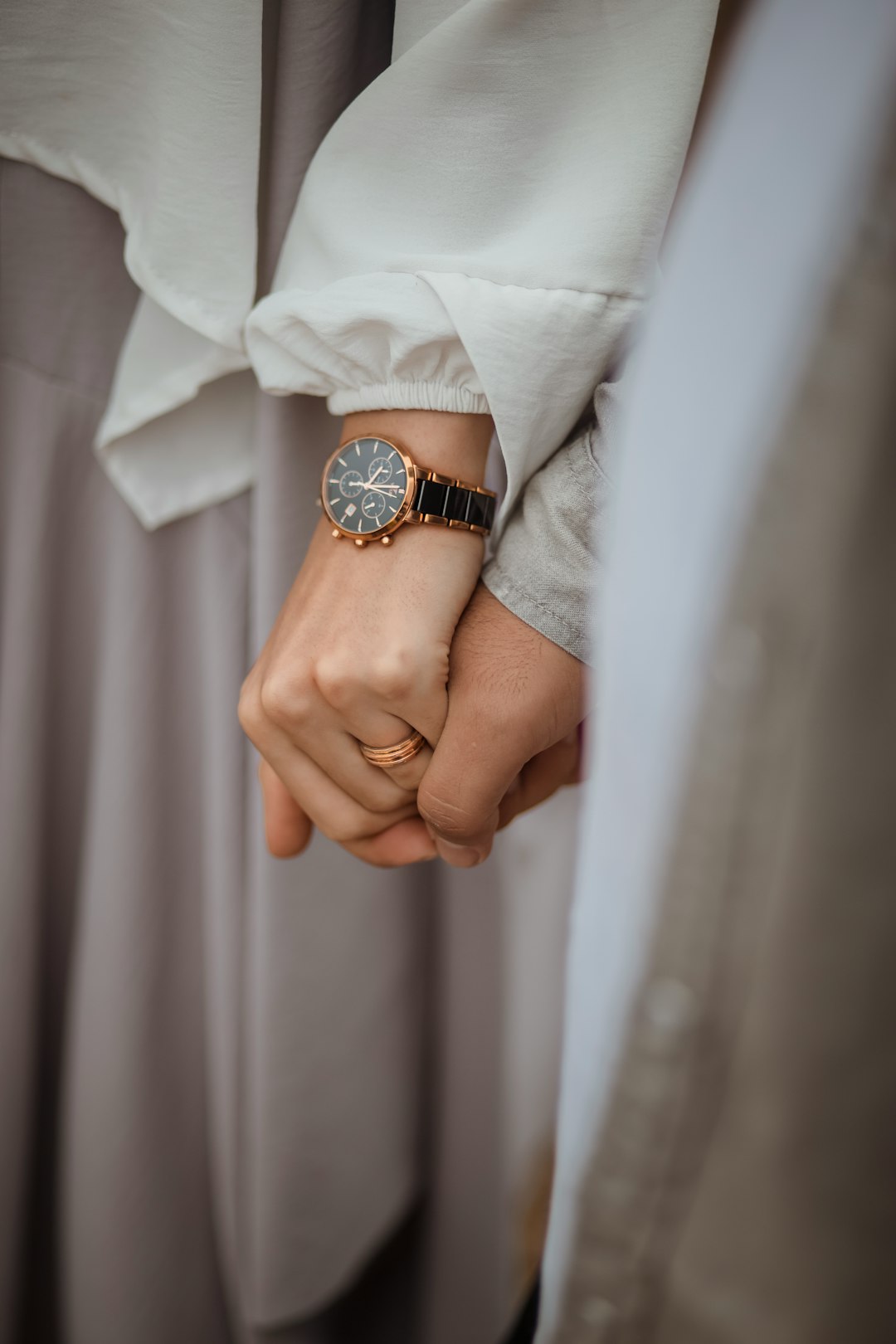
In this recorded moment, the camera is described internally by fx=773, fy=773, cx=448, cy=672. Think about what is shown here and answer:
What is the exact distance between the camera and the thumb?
501 mm

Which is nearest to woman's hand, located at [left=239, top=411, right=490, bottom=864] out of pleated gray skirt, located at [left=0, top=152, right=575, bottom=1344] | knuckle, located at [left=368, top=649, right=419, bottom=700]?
knuckle, located at [left=368, top=649, right=419, bottom=700]

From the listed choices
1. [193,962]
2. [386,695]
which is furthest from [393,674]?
[193,962]

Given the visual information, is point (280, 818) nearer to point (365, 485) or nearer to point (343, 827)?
point (343, 827)

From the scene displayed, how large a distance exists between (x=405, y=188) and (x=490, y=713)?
1.16ft

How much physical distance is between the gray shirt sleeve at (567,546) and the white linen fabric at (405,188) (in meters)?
0.02

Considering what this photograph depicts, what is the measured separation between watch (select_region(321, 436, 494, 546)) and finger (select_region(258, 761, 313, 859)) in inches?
7.9

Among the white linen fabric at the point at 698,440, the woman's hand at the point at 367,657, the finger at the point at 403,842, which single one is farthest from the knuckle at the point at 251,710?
the white linen fabric at the point at 698,440

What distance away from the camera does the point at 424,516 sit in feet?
1.70

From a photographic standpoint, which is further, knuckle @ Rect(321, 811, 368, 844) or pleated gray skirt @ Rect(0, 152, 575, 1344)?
pleated gray skirt @ Rect(0, 152, 575, 1344)

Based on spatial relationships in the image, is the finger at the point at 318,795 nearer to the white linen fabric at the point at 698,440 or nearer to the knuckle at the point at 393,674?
the knuckle at the point at 393,674

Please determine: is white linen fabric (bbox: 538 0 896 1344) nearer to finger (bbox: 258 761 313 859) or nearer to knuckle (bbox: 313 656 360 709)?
knuckle (bbox: 313 656 360 709)

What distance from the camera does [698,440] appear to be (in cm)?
26

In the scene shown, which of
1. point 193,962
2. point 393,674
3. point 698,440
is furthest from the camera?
point 193,962

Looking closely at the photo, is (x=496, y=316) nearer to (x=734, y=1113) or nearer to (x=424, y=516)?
(x=424, y=516)
